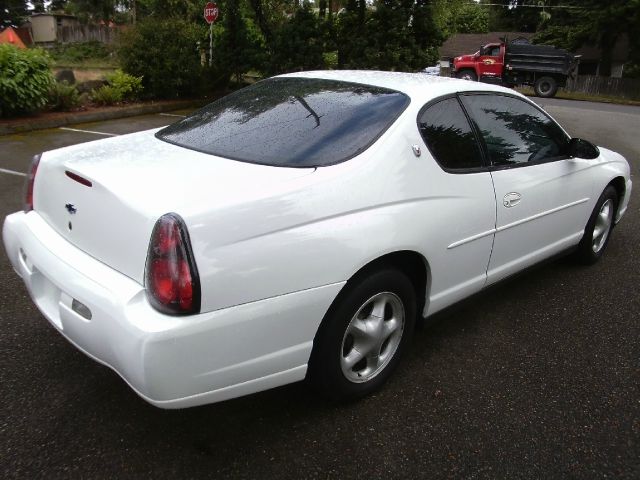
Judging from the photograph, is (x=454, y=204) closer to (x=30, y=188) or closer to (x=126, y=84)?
(x=30, y=188)

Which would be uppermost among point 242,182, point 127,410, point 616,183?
point 242,182

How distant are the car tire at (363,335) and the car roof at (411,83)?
1004mm

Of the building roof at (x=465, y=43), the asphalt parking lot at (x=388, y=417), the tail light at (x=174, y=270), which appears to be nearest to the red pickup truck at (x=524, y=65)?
the building roof at (x=465, y=43)

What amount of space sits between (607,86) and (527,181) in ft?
120

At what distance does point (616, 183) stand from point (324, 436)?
3378 millimetres

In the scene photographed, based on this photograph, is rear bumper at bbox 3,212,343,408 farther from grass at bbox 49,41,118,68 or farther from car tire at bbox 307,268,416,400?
grass at bbox 49,41,118,68

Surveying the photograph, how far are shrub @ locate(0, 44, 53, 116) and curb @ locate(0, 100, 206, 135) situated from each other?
26 centimetres

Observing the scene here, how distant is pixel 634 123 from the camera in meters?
15.6

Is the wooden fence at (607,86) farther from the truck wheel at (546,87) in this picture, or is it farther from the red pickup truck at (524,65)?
the red pickup truck at (524,65)

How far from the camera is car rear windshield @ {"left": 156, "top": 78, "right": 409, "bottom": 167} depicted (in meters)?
2.45

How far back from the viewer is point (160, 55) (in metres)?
12.1

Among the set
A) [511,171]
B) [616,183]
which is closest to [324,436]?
[511,171]

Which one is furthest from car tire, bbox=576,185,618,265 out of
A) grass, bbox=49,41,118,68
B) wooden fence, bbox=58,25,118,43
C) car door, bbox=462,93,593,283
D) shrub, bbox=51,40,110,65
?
wooden fence, bbox=58,25,118,43

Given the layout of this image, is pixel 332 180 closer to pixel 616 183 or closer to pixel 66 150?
pixel 66 150
